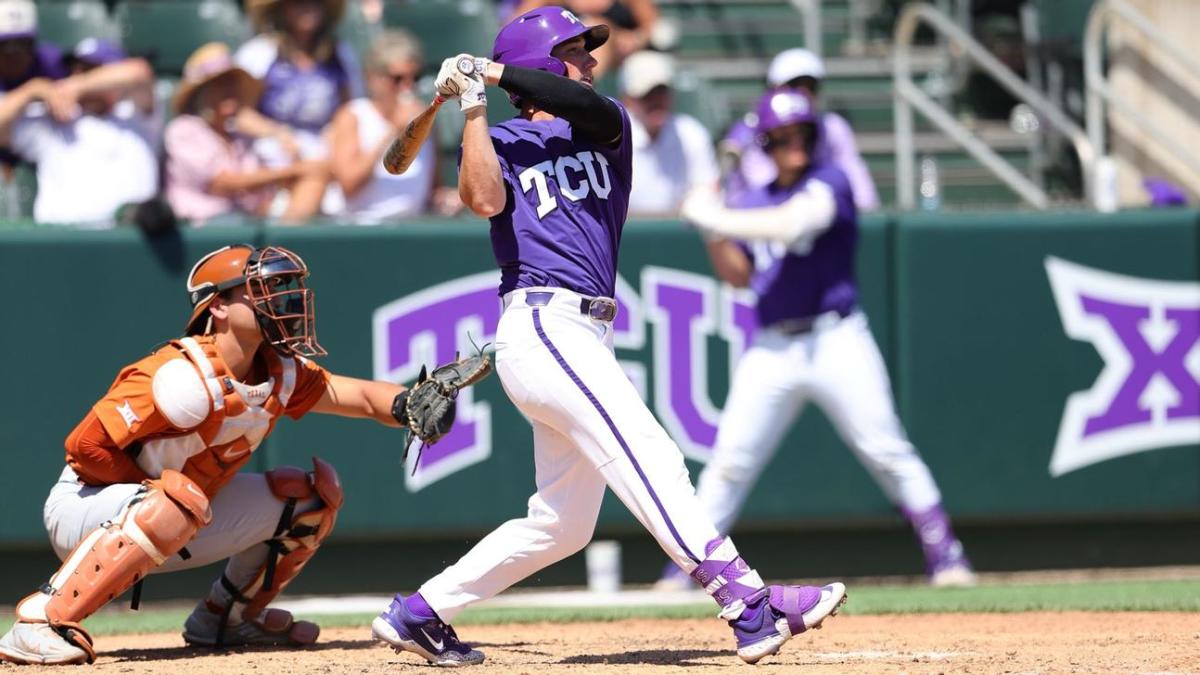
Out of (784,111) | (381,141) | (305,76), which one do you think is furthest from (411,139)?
(305,76)

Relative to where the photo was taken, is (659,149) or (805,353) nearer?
(805,353)

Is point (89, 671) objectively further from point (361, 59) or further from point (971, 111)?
point (971, 111)

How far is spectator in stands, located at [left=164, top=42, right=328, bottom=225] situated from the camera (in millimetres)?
8750

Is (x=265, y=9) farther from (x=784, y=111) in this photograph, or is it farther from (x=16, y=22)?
(x=784, y=111)

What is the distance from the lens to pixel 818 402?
7.57m

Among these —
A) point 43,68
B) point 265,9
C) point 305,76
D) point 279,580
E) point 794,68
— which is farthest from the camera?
point 265,9

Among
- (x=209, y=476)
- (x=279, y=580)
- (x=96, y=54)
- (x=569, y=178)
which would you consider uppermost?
(x=96, y=54)

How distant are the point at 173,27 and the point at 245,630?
524 centimetres

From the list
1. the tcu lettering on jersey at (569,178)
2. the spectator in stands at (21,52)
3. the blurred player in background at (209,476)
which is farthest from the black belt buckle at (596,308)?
the spectator in stands at (21,52)

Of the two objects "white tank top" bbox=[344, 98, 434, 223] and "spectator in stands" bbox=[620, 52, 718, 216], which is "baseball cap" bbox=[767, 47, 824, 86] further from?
"white tank top" bbox=[344, 98, 434, 223]

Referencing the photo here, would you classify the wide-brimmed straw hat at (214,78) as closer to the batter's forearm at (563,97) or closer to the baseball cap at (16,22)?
the baseball cap at (16,22)

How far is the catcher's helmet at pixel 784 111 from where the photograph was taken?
7.52 m

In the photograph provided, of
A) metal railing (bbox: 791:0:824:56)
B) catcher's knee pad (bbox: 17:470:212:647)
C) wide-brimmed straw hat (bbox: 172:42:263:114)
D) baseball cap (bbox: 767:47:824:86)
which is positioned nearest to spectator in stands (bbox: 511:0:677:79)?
metal railing (bbox: 791:0:824:56)

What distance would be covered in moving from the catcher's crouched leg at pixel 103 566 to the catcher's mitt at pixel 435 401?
655mm
